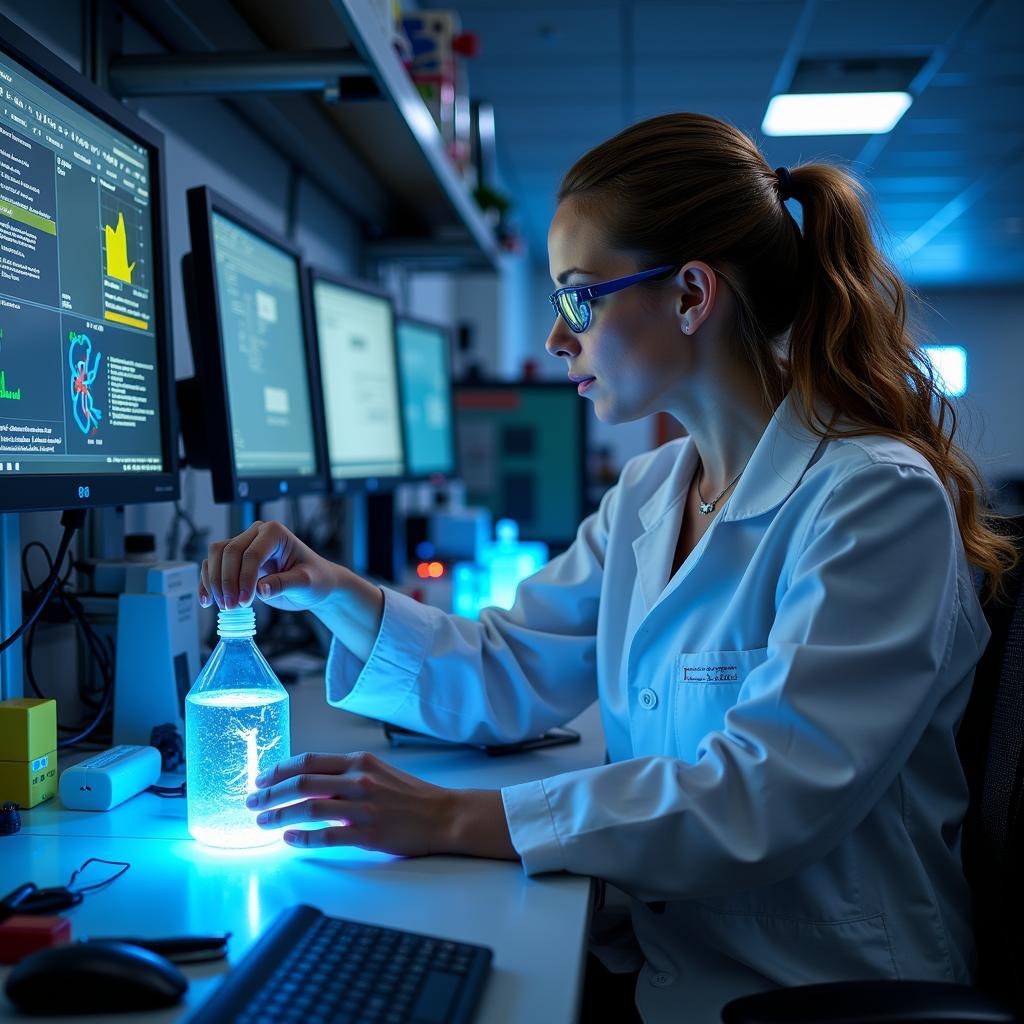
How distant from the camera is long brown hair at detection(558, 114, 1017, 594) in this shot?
97cm

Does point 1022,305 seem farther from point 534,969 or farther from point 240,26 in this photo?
point 534,969

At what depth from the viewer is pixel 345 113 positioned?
70.2 inches

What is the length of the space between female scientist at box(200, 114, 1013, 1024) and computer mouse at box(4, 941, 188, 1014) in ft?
0.73

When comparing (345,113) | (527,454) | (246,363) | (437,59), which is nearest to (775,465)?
(246,363)

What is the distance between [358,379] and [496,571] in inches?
30.1

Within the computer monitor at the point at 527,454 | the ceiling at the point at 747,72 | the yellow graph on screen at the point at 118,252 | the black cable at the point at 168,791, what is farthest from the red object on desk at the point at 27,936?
the ceiling at the point at 747,72

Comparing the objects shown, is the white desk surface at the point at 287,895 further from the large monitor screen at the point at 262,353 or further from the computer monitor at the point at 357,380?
the computer monitor at the point at 357,380

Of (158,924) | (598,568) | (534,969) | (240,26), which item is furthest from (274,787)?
(240,26)

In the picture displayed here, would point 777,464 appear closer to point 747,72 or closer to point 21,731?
point 21,731

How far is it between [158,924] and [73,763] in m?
0.39

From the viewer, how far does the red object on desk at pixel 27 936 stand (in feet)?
1.86

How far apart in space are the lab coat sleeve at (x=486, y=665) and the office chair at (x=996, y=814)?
44 centimetres

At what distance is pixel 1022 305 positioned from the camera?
931 cm

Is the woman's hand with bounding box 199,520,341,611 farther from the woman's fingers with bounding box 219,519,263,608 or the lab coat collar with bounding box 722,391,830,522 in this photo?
the lab coat collar with bounding box 722,391,830,522
